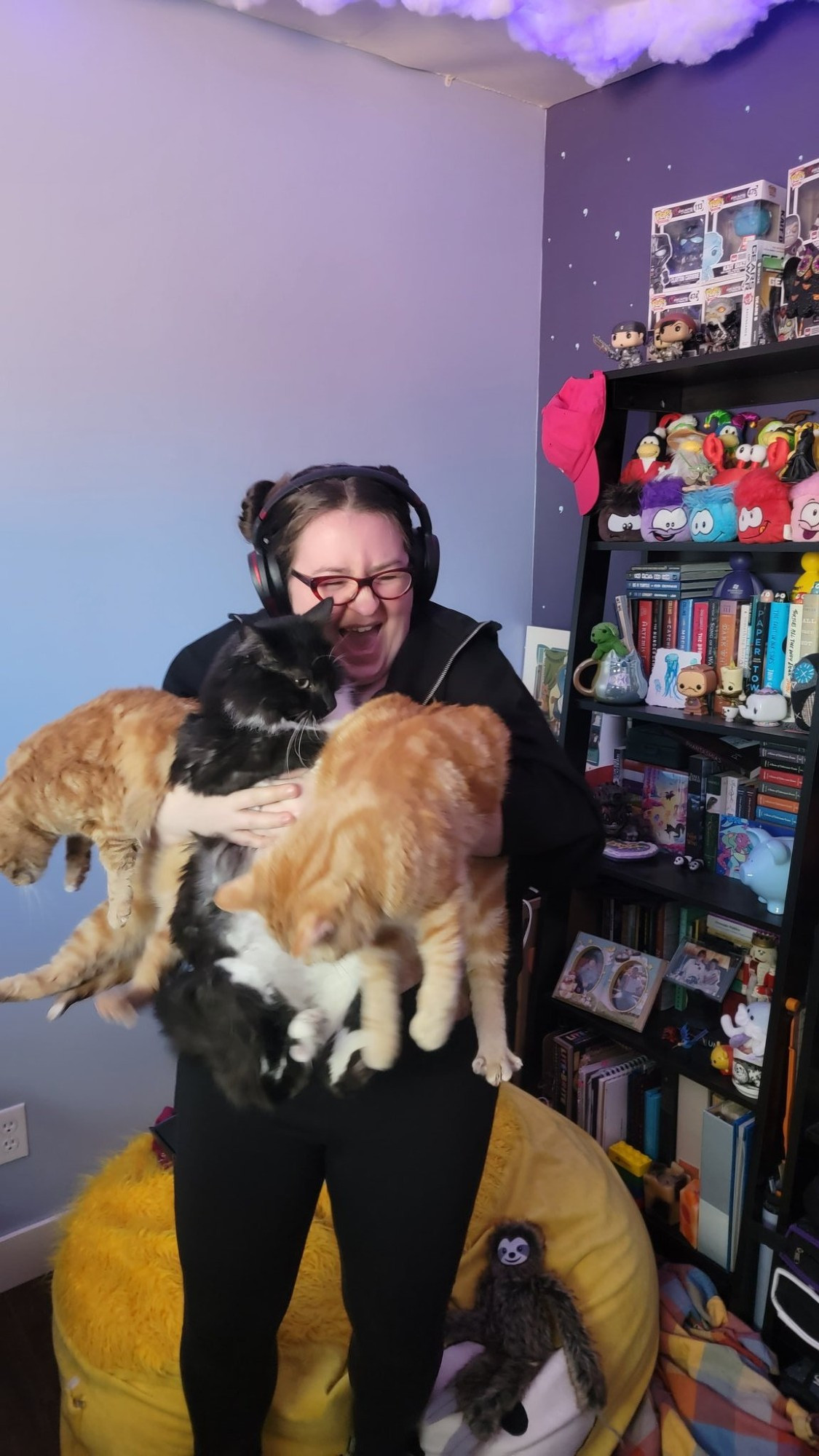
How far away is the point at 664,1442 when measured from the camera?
147cm

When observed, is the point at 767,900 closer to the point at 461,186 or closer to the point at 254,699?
the point at 254,699

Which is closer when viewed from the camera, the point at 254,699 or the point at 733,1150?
the point at 254,699

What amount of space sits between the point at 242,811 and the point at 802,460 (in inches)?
52.4

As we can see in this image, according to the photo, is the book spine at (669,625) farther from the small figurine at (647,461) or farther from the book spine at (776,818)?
the book spine at (776,818)

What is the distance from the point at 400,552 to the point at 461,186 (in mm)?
1627

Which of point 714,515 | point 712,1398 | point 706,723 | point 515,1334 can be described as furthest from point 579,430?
point 712,1398

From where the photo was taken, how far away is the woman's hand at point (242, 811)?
2.54 ft

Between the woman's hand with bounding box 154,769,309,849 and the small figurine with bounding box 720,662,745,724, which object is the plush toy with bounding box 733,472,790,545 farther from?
the woman's hand with bounding box 154,769,309,849

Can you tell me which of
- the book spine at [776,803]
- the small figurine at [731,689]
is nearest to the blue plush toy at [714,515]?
the small figurine at [731,689]

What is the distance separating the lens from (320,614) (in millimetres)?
847

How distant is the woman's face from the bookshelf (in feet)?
2.26

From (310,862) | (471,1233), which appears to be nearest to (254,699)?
(310,862)

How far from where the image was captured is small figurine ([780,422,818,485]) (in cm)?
164

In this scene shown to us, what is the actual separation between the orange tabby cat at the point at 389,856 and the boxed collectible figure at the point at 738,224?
54.4 inches
